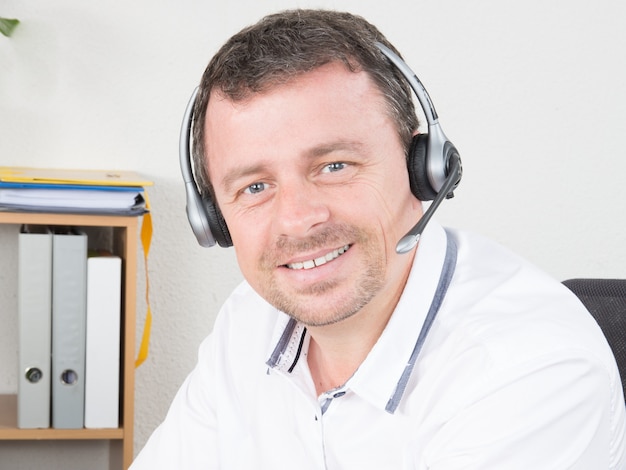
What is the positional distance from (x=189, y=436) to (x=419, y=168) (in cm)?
52

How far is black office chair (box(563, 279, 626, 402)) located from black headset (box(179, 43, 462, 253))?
9.3 inches

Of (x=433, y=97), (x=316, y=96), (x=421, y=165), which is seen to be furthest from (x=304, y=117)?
(x=433, y=97)

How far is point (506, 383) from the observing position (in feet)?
2.93

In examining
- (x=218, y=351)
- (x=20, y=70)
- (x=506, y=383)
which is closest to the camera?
(x=506, y=383)

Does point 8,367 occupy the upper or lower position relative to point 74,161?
lower

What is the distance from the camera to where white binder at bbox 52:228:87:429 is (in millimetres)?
1751

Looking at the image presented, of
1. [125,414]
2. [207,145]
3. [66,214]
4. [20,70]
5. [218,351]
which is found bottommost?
[125,414]

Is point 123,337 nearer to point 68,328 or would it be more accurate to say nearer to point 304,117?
point 68,328

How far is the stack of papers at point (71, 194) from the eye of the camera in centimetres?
173

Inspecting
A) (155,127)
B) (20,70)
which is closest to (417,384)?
(155,127)

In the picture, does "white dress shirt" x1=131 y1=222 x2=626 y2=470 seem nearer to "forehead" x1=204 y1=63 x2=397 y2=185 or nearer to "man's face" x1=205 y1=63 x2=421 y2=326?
"man's face" x1=205 y1=63 x2=421 y2=326

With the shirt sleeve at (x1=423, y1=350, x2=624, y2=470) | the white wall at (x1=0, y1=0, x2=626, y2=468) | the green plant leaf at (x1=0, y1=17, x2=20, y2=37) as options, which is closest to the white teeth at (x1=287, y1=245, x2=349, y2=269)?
the shirt sleeve at (x1=423, y1=350, x2=624, y2=470)

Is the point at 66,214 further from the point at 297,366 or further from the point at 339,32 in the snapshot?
the point at 339,32

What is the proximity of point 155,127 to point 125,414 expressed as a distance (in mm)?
663
